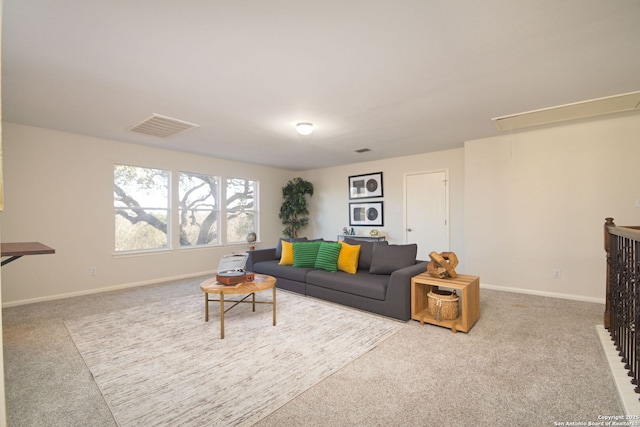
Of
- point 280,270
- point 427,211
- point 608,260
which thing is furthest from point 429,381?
point 427,211

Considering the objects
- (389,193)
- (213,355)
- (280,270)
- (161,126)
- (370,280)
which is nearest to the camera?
(213,355)

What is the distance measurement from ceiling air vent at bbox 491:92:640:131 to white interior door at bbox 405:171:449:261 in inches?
67.9

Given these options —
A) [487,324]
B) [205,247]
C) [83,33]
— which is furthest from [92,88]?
[487,324]

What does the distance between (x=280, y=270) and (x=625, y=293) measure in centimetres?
365

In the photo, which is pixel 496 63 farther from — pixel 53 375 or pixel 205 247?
pixel 205 247

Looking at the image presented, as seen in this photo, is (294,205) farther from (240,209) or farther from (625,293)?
(625,293)

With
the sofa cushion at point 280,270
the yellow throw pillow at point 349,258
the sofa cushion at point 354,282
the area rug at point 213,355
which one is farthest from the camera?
the sofa cushion at point 280,270

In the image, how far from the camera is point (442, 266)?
3.13 metres

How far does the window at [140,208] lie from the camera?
15.8 feet

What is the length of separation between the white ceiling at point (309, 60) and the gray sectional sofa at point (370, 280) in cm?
172

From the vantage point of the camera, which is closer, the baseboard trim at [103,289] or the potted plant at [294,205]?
the baseboard trim at [103,289]

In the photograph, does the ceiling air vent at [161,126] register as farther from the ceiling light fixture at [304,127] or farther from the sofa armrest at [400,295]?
the sofa armrest at [400,295]

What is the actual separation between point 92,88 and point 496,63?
3.65 m

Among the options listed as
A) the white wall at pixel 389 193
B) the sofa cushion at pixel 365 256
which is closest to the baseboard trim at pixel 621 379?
the sofa cushion at pixel 365 256
